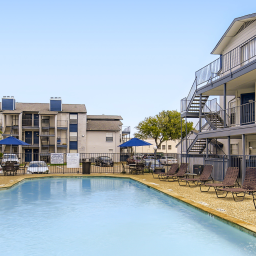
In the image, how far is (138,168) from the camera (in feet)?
72.2

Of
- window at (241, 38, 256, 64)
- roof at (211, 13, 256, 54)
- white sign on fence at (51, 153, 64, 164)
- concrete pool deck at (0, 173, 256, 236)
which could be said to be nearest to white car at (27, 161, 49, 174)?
white sign on fence at (51, 153, 64, 164)

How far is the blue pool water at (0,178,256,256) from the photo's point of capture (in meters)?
6.64

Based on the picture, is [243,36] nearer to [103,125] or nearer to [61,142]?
[61,142]

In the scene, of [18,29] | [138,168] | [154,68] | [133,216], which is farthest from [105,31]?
[133,216]

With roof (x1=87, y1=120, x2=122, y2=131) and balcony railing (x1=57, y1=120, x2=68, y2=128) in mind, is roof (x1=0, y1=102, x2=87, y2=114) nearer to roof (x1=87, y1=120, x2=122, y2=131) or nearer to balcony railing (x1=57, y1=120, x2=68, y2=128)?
→ balcony railing (x1=57, y1=120, x2=68, y2=128)

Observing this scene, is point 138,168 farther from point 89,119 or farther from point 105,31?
point 89,119

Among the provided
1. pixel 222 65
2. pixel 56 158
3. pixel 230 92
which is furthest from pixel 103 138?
pixel 222 65

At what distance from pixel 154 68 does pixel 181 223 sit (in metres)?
19.2

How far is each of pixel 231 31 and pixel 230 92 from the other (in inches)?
151

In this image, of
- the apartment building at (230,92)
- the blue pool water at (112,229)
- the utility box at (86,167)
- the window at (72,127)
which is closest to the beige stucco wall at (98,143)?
the window at (72,127)

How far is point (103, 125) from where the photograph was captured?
156 ft

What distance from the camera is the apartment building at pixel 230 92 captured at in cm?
1562

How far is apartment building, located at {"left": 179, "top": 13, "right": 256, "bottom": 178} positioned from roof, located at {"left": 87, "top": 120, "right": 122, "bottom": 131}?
82.0 ft

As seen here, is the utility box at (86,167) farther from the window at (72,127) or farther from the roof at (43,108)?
the window at (72,127)
